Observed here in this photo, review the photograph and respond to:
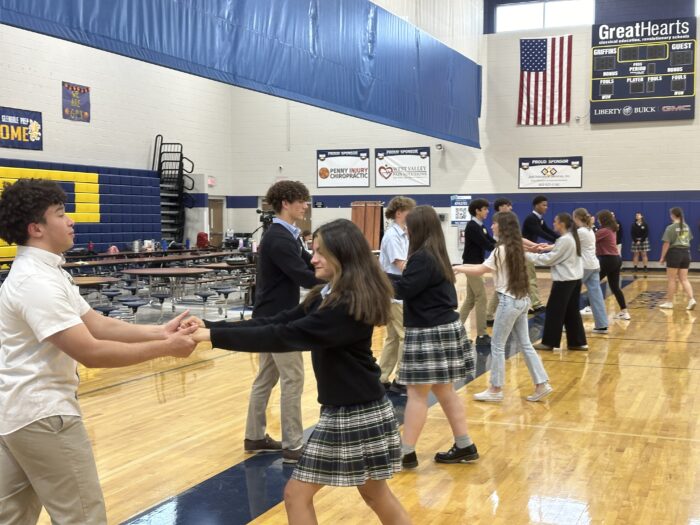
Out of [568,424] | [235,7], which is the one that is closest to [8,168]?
[235,7]

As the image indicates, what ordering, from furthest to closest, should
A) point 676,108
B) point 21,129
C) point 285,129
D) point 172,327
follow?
point 285,129 → point 676,108 → point 21,129 → point 172,327

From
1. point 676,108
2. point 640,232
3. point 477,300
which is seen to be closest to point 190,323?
point 477,300

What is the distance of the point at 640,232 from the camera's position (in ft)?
69.2

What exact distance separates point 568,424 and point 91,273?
12.2 m

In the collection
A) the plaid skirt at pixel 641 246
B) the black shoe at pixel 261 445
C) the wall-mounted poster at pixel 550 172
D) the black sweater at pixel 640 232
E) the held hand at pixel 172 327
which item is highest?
the wall-mounted poster at pixel 550 172

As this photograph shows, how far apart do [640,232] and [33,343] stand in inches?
808

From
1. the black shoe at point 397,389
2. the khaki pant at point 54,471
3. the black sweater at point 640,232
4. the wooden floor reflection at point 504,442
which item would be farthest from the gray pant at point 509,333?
the black sweater at point 640,232

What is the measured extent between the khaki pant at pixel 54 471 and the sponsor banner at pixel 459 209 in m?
20.4

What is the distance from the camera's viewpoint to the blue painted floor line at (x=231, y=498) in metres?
4.25

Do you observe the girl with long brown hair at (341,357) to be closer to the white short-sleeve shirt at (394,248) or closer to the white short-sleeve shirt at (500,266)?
the white short-sleeve shirt at (500,266)

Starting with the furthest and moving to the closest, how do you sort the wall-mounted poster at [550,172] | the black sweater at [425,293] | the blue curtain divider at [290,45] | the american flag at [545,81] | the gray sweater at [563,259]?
1. the wall-mounted poster at [550,172]
2. the american flag at [545,81]
3. the gray sweater at [563,259]
4. the blue curtain divider at [290,45]
5. the black sweater at [425,293]

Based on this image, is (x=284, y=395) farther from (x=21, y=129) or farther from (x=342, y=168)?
(x=342, y=168)

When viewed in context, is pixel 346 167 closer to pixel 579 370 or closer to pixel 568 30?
pixel 568 30

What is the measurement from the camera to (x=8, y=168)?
15.8 metres
